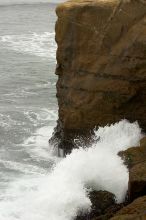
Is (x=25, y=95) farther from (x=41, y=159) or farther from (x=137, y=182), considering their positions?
(x=137, y=182)

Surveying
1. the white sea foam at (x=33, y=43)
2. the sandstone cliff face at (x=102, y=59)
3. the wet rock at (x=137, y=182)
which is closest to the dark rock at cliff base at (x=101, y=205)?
the wet rock at (x=137, y=182)

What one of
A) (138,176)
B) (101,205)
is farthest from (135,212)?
(101,205)

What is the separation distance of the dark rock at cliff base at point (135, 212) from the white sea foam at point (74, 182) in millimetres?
2108

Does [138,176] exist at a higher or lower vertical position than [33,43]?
higher

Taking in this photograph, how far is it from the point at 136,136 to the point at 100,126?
1037 millimetres

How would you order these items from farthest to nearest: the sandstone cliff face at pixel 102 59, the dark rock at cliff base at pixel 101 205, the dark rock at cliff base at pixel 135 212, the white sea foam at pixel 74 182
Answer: the sandstone cliff face at pixel 102 59 < the white sea foam at pixel 74 182 < the dark rock at cliff base at pixel 101 205 < the dark rock at cliff base at pixel 135 212

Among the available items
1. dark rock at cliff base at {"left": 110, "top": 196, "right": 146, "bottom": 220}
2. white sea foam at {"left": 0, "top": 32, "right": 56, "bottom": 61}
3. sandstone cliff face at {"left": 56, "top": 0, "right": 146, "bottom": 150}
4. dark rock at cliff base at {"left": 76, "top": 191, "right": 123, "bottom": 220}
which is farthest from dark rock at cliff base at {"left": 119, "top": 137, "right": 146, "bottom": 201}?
white sea foam at {"left": 0, "top": 32, "right": 56, "bottom": 61}

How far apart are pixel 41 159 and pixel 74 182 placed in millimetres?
3171

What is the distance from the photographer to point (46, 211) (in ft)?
46.9

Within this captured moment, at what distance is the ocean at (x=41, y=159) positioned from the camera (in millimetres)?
14586

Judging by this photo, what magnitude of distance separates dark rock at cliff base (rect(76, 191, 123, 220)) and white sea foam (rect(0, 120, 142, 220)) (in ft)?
0.56

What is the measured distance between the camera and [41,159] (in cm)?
1825

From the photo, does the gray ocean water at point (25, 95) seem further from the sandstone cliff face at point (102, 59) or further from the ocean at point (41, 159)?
the sandstone cliff face at point (102, 59)

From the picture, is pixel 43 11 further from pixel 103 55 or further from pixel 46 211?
pixel 46 211
